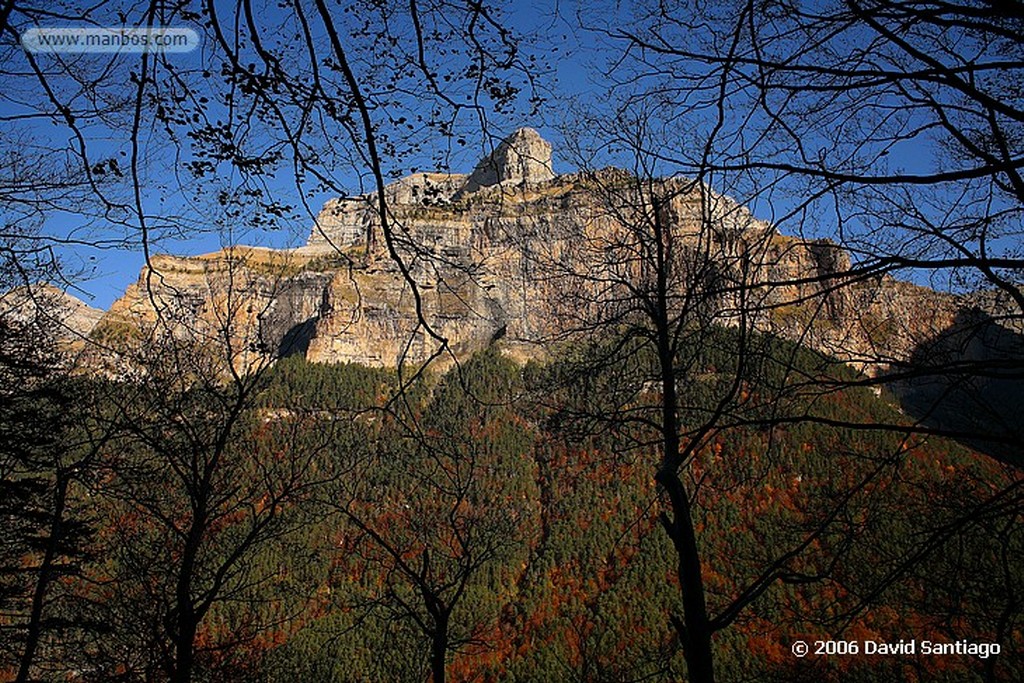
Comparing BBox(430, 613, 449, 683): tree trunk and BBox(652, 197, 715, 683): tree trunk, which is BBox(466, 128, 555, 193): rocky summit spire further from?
BBox(430, 613, 449, 683): tree trunk

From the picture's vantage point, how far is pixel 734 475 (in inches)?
137

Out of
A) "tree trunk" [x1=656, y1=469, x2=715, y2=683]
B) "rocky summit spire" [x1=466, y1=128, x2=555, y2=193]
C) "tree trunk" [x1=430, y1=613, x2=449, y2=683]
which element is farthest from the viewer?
"tree trunk" [x1=430, y1=613, x2=449, y2=683]

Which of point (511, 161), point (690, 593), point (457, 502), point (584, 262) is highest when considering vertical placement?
point (584, 262)

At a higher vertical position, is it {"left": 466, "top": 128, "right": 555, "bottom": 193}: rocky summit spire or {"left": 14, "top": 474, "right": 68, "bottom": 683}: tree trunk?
{"left": 466, "top": 128, "right": 555, "bottom": 193}: rocky summit spire

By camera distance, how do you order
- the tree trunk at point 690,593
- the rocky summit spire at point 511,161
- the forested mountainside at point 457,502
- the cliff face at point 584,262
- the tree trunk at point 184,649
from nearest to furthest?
1. the rocky summit spire at point 511,161
2. the cliff face at point 584,262
3. the forested mountainside at point 457,502
4. the tree trunk at point 690,593
5. the tree trunk at point 184,649

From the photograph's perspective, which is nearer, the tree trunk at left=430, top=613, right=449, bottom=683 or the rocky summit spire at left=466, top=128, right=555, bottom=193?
the rocky summit spire at left=466, top=128, right=555, bottom=193

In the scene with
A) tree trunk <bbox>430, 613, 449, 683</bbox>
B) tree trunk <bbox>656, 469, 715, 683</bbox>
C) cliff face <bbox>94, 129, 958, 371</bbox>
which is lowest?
tree trunk <bbox>430, 613, 449, 683</bbox>

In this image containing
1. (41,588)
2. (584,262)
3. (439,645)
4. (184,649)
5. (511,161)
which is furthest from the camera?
(41,588)

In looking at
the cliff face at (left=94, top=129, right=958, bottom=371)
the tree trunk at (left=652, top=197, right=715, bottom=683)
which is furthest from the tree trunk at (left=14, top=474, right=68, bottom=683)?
the tree trunk at (left=652, top=197, right=715, bottom=683)

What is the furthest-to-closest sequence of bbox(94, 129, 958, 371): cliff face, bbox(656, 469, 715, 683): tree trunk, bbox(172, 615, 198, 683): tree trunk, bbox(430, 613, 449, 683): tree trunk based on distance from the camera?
bbox(430, 613, 449, 683): tree trunk
bbox(172, 615, 198, 683): tree trunk
bbox(656, 469, 715, 683): tree trunk
bbox(94, 129, 958, 371): cliff face

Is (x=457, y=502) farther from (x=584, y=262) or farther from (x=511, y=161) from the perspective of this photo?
(x=511, y=161)

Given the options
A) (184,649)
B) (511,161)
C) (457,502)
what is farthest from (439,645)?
(511,161)

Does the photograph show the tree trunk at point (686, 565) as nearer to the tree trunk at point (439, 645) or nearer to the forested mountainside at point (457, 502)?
the forested mountainside at point (457, 502)

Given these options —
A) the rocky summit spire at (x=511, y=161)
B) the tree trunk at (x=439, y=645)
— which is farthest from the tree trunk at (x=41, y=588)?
the rocky summit spire at (x=511, y=161)
